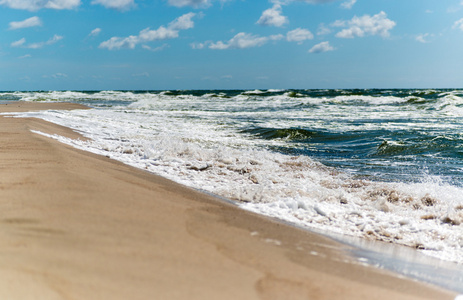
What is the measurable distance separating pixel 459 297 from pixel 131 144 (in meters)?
6.73

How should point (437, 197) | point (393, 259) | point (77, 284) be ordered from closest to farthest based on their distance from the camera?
point (77, 284) → point (393, 259) → point (437, 197)

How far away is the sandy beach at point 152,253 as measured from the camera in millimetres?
1827

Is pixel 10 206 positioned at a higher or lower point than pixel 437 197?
higher

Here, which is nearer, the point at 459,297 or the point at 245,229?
the point at 459,297

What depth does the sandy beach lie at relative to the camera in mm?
1827

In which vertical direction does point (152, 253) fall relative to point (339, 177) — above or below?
above

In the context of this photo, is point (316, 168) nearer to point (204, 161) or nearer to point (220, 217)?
point (204, 161)

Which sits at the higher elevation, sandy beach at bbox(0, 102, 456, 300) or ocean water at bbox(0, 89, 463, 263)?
sandy beach at bbox(0, 102, 456, 300)

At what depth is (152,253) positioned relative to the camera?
2162 millimetres

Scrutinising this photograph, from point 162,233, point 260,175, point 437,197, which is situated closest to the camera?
point 162,233

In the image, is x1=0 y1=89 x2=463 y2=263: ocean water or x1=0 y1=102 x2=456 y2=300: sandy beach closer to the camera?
x1=0 y1=102 x2=456 y2=300: sandy beach

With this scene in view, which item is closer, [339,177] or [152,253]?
[152,253]

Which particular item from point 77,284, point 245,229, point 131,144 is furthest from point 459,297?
point 131,144

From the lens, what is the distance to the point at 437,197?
15.0 ft
